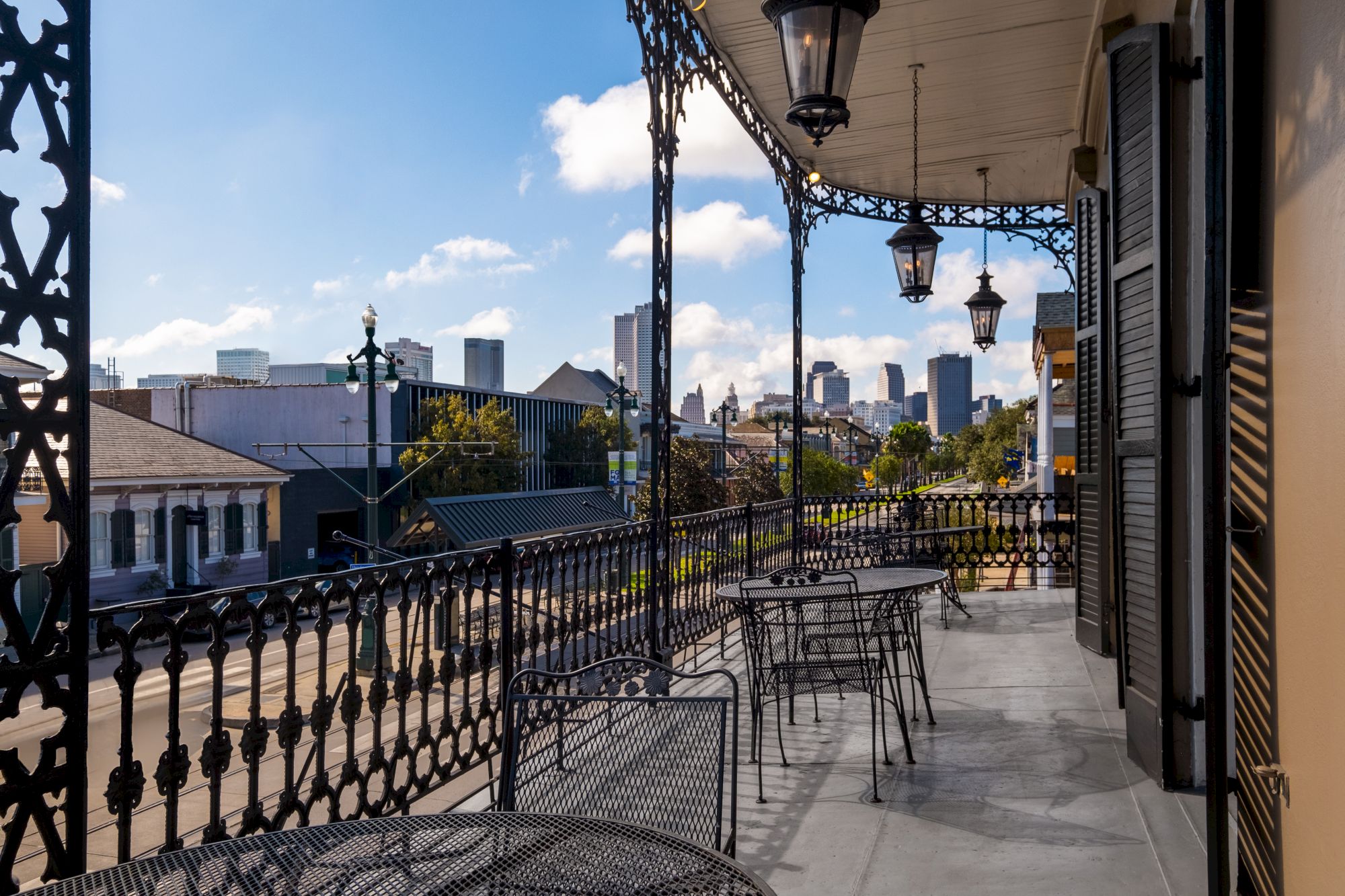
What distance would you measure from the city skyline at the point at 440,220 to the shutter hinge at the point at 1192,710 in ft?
11.4

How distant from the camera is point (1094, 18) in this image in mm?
5621

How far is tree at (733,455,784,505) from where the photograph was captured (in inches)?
1361

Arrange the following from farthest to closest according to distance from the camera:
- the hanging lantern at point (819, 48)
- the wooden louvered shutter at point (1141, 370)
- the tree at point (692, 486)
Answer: the tree at point (692, 486) → the wooden louvered shutter at point (1141, 370) → the hanging lantern at point (819, 48)

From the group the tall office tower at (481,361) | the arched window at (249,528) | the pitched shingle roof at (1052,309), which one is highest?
the tall office tower at (481,361)

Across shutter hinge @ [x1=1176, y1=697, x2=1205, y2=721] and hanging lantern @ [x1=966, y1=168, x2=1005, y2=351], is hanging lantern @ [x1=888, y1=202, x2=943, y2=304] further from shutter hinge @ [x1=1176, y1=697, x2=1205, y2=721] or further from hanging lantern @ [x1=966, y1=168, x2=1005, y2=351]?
shutter hinge @ [x1=1176, y1=697, x2=1205, y2=721]

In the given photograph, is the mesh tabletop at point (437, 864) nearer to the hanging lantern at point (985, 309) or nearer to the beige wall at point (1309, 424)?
the beige wall at point (1309, 424)

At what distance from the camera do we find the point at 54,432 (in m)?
1.97

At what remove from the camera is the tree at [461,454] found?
4209cm

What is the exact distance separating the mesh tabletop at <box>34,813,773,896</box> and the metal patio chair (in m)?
2.02

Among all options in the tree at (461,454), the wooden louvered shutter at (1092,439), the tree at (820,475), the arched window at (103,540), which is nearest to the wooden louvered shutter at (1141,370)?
the wooden louvered shutter at (1092,439)

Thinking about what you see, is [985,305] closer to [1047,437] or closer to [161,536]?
[1047,437]

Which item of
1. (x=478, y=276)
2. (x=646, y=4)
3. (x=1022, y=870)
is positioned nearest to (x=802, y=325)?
(x=646, y=4)

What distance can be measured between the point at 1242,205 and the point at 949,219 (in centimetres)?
818

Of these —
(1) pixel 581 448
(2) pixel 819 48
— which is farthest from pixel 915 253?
(1) pixel 581 448
